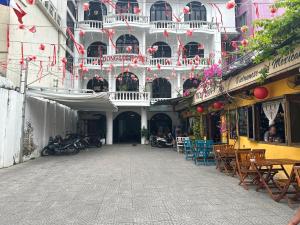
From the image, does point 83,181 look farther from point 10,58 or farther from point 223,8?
point 223,8

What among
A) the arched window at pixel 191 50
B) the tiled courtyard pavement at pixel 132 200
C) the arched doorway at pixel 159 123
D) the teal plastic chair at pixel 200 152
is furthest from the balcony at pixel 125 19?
the tiled courtyard pavement at pixel 132 200

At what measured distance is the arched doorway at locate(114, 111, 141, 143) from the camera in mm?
20281

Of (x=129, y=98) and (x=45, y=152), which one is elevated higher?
(x=129, y=98)

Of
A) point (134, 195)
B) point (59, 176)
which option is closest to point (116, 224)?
point (134, 195)

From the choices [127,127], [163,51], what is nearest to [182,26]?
[163,51]

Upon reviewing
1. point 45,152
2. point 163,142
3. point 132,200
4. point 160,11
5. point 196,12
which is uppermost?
point 160,11

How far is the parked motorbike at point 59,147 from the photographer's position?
40.2 ft

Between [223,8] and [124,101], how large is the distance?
35.2 ft

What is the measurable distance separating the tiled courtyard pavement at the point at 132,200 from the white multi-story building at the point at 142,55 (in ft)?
36.1

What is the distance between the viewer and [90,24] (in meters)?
19.2

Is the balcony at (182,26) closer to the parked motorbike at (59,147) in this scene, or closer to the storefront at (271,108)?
the parked motorbike at (59,147)

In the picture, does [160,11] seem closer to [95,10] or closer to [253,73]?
[95,10]

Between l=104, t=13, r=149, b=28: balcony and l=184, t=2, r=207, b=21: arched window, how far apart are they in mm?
3804

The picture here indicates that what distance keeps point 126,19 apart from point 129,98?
561cm
